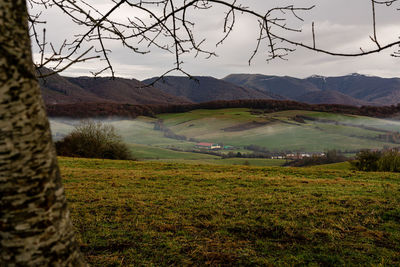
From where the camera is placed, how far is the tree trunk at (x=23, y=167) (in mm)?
1577

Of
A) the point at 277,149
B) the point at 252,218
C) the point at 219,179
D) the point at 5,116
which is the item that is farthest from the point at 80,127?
the point at 277,149

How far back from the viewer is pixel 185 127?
11075 centimetres

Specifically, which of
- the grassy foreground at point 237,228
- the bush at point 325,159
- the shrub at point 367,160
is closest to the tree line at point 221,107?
the bush at point 325,159

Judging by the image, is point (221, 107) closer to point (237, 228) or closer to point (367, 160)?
point (367, 160)

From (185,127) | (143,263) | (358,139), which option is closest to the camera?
(143,263)

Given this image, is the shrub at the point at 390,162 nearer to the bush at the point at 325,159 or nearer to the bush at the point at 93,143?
the bush at the point at 325,159

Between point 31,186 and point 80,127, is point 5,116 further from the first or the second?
point 80,127

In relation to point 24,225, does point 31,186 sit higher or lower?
higher

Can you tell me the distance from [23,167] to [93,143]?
1286 inches

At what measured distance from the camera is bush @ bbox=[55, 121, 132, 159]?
3159 centimetres

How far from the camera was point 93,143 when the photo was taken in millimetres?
32094

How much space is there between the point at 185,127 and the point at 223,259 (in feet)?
352

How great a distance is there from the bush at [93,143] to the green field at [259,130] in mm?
42441

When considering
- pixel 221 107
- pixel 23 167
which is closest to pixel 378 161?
pixel 23 167
